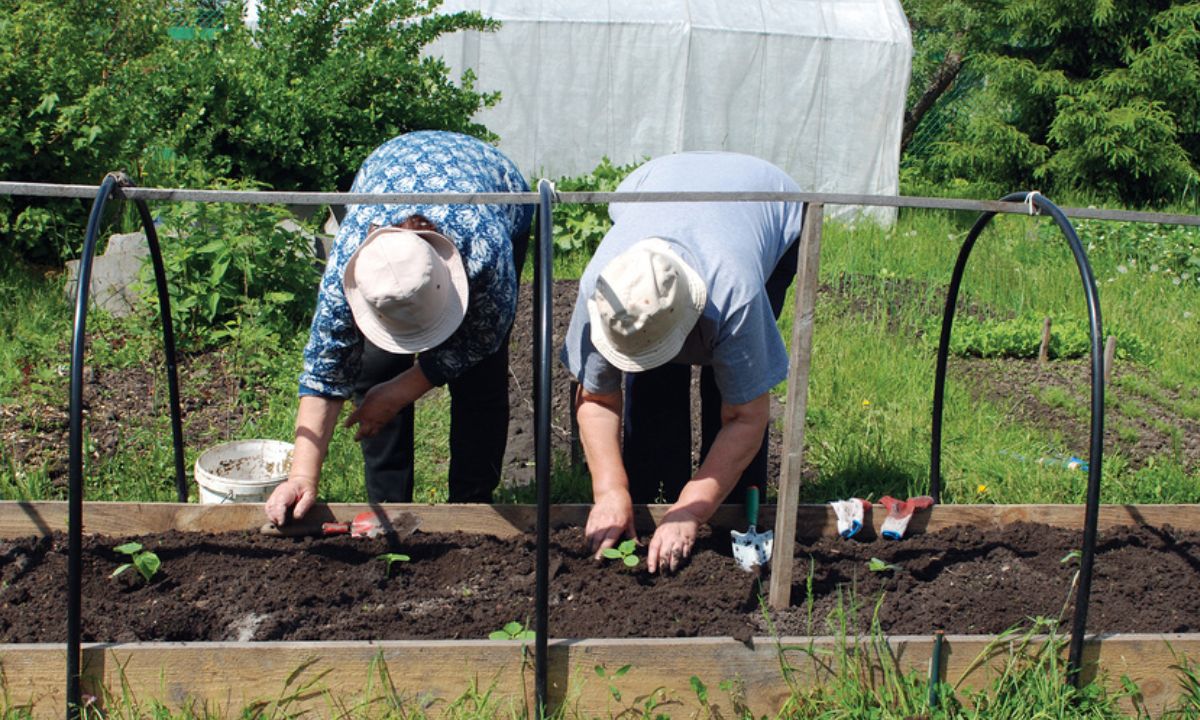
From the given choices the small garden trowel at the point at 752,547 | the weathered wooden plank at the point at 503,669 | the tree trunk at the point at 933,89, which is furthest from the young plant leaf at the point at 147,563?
the tree trunk at the point at 933,89

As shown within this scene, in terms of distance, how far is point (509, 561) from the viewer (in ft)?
10.2

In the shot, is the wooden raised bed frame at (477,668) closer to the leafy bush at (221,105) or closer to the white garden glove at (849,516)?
the white garden glove at (849,516)

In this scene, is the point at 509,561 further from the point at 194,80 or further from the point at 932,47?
the point at 932,47

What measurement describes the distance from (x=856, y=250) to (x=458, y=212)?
176 inches

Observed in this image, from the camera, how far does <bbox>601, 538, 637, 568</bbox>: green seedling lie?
292 centimetres

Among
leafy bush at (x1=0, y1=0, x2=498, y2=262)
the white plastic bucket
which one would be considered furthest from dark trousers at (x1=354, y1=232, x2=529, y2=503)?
leafy bush at (x1=0, y1=0, x2=498, y2=262)

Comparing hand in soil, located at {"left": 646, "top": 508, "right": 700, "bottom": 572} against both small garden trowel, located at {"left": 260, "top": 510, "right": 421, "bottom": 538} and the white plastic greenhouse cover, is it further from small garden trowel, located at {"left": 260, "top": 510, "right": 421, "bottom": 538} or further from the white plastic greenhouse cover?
the white plastic greenhouse cover

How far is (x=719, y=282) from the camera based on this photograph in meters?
2.70

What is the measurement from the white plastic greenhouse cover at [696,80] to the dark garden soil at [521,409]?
9.64 ft

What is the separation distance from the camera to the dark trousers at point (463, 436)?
3.45 meters

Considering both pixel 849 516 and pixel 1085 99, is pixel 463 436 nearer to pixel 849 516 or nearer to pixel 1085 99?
pixel 849 516

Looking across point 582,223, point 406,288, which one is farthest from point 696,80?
point 406,288

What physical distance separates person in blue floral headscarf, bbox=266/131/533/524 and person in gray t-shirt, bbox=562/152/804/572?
0.30 meters

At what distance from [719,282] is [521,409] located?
2.22 metres
